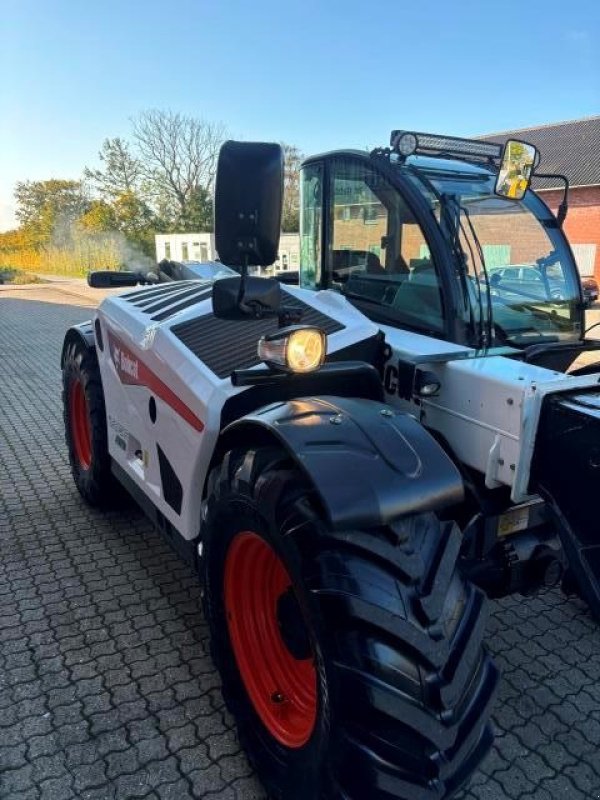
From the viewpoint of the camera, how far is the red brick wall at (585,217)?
24.3m

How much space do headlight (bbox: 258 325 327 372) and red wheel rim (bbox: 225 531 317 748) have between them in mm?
571

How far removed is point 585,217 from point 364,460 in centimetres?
2646

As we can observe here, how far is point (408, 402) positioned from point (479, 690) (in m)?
1.03

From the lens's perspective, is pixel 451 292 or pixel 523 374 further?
pixel 451 292

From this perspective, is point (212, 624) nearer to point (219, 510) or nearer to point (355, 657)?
A: point (219, 510)

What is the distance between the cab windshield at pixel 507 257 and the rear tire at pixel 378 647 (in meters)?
1.20

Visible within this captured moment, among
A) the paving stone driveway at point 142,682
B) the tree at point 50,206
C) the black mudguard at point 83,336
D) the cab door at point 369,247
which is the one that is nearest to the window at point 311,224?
the cab door at point 369,247

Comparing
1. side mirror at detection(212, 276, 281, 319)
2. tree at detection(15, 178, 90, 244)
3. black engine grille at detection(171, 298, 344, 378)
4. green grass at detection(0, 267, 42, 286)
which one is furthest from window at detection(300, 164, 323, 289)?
tree at detection(15, 178, 90, 244)

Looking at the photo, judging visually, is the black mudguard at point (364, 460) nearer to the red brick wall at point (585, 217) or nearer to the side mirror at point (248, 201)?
the side mirror at point (248, 201)

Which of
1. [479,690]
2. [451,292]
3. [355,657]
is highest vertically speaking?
[451,292]

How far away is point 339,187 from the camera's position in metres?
3.08

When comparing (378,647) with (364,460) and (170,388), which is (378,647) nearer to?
(364,460)

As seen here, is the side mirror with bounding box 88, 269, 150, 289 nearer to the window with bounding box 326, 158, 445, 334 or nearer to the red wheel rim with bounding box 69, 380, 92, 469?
the red wheel rim with bounding box 69, 380, 92, 469

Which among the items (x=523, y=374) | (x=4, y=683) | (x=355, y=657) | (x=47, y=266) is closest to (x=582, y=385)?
(x=523, y=374)
